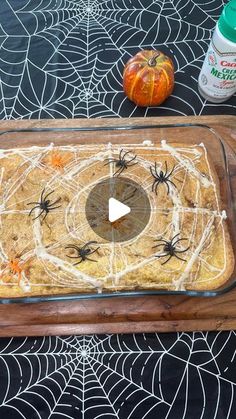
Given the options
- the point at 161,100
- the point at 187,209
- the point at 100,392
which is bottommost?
the point at 100,392

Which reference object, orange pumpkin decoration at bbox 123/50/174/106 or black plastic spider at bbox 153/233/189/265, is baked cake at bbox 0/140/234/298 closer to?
black plastic spider at bbox 153/233/189/265

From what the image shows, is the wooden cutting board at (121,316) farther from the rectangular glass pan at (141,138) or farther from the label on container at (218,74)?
the label on container at (218,74)

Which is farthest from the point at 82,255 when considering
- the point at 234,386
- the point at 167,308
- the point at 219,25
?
the point at 219,25

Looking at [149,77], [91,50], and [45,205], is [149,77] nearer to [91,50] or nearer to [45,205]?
[91,50]

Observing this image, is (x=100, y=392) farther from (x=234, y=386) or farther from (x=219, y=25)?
(x=219, y=25)

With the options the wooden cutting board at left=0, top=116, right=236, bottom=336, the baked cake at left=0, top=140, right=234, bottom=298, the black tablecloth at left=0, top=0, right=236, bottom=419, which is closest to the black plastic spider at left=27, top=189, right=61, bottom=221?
the baked cake at left=0, top=140, right=234, bottom=298

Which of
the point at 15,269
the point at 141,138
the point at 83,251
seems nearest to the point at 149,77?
the point at 141,138
